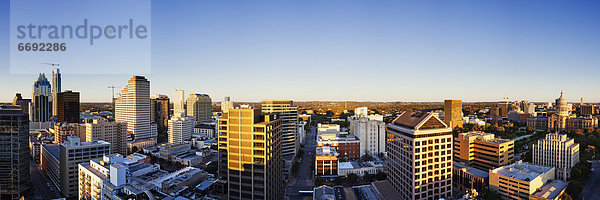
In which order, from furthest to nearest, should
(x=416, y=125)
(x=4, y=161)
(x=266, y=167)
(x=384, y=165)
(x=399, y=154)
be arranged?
1. (x=384, y=165)
2. (x=4, y=161)
3. (x=399, y=154)
4. (x=416, y=125)
5. (x=266, y=167)

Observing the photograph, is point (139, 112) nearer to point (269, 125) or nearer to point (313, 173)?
point (313, 173)

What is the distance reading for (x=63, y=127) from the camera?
276 ft

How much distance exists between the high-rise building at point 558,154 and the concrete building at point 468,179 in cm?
1533

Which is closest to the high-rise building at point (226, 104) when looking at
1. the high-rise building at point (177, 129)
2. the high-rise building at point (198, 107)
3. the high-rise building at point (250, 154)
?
the high-rise building at point (198, 107)

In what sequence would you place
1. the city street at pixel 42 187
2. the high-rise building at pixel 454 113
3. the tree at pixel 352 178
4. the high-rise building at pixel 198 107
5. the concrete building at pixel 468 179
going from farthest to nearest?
the high-rise building at pixel 198 107, the high-rise building at pixel 454 113, the tree at pixel 352 178, the city street at pixel 42 187, the concrete building at pixel 468 179

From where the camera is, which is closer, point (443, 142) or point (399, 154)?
point (443, 142)

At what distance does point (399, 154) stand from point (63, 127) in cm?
8921

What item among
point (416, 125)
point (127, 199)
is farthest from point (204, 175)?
point (416, 125)

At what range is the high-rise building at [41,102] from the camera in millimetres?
138375

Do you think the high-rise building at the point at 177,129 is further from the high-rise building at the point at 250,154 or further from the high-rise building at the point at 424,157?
the high-rise building at the point at 424,157

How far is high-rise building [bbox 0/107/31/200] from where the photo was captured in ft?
160

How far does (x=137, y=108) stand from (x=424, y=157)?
307 ft

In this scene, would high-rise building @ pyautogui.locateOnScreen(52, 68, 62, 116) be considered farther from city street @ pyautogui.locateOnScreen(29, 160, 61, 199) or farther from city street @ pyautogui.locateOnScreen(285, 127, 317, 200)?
city street @ pyautogui.locateOnScreen(285, 127, 317, 200)

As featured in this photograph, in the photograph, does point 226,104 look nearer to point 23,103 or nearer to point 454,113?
point 23,103
